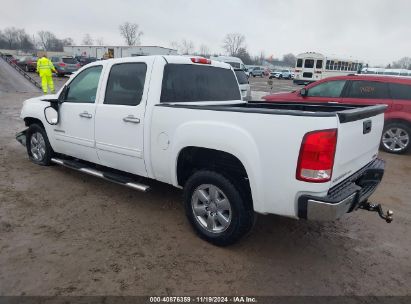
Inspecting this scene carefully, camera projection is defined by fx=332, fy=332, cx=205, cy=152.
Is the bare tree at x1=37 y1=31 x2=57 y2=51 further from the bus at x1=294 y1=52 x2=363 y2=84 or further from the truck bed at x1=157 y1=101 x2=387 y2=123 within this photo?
the truck bed at x1=157 y1=101 x2=387 y2=123

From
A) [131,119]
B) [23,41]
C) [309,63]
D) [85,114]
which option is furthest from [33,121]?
[23,41]

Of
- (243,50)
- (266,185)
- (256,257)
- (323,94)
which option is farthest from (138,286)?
(243,50)

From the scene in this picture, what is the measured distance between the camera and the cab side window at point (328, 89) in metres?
7.87

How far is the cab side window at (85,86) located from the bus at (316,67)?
2854 cm

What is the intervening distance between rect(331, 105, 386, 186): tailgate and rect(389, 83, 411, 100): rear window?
4.41m

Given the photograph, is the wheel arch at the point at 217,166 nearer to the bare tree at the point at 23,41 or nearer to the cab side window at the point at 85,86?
the cab side window at the point at 85,86

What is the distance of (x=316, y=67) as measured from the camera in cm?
3042

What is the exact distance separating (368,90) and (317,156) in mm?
5879

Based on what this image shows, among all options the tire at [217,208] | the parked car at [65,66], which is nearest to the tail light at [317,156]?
the tire at [217,208]

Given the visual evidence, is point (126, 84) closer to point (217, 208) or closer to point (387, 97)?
point (217, 208)

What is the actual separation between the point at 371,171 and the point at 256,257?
1486 millimetres

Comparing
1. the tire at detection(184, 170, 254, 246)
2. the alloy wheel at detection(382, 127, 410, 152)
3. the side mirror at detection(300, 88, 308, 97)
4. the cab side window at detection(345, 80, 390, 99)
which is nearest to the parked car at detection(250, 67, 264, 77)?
the side mirror at detection(300, 88, 308, 97)

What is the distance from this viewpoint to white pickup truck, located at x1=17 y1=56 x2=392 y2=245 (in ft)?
8.68

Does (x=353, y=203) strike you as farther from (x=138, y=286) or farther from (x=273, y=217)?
(x=138, y=286)
